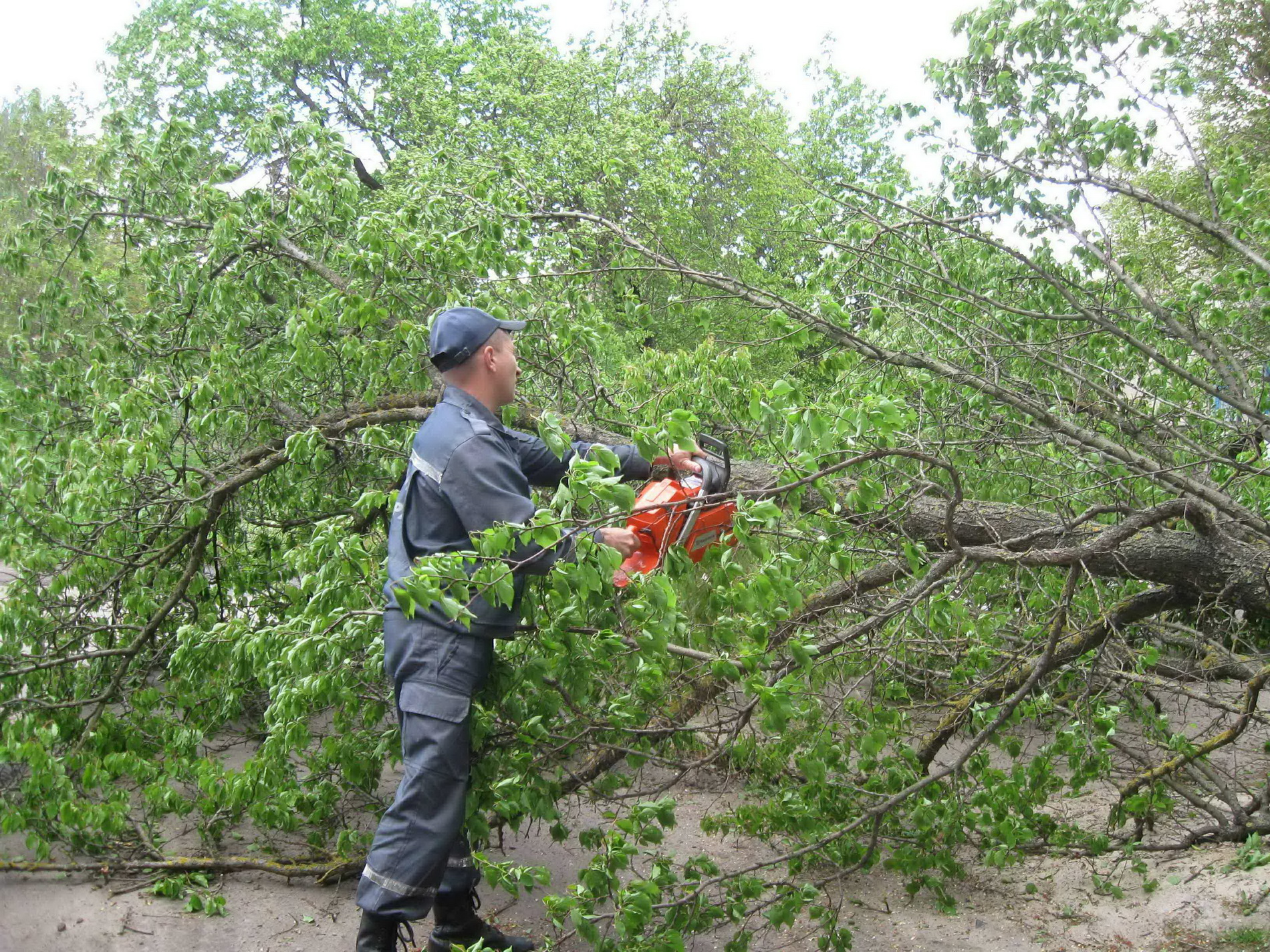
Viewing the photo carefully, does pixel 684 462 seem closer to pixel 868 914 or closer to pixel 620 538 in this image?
pixel 620 538

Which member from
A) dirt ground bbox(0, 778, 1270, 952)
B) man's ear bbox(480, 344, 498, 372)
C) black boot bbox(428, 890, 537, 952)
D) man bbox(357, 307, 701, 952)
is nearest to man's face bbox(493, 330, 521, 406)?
man's ear bbox(480, 344, 498, 372)

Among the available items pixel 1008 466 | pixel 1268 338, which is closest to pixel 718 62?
pixel 1268 338

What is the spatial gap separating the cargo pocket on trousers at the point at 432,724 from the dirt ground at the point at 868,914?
0.83 m

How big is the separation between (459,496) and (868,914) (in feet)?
8.35

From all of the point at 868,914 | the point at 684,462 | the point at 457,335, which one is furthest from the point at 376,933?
the point at 868,914

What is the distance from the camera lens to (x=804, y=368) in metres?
4.86

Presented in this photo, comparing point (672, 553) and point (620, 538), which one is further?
point (620, 538)

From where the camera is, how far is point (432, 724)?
2.81 meters

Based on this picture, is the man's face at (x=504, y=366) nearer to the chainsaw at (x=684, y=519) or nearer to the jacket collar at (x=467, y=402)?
the jacket collar at (x=467, y=402)

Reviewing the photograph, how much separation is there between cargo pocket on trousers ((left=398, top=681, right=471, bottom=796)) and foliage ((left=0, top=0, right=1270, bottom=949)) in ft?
0.41

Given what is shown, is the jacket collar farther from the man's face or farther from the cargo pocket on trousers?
the cargo pocket on trousers

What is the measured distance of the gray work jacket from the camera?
269cm

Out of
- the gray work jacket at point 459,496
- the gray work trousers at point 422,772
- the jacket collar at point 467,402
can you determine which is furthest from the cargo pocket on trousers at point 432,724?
the jacket collar at point 467,402

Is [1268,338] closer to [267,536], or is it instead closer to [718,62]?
[267,536]
